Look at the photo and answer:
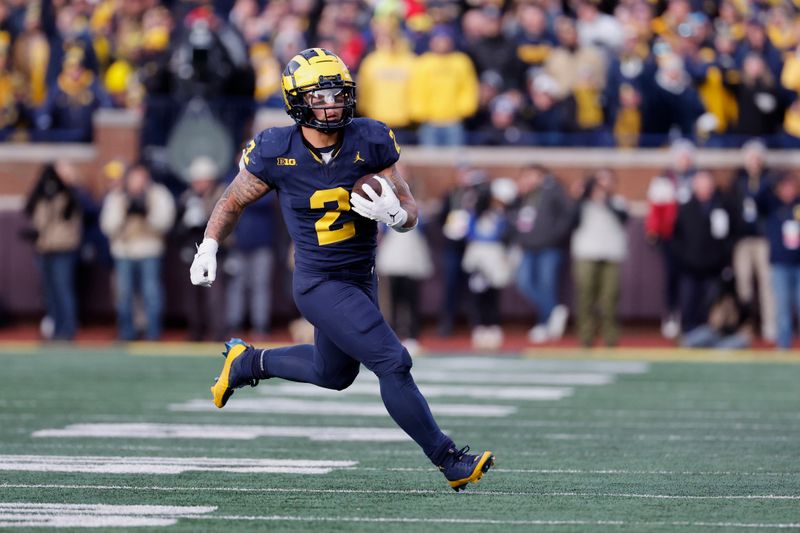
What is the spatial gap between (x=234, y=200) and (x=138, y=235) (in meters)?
9.67

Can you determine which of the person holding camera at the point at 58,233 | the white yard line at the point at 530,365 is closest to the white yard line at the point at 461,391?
the white yard line at the point at 530,365

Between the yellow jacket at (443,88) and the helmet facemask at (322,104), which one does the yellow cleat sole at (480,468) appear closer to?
the helmet facemask at (322,104)

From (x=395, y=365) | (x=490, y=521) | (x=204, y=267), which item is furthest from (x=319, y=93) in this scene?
(x=490, y=521)

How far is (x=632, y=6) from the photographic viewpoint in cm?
1758

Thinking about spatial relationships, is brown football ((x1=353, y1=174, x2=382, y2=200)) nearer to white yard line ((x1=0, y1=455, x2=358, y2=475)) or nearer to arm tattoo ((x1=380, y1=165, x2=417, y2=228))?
arm tattoo ((x1=380, y1=165, x2=417, y2=228))

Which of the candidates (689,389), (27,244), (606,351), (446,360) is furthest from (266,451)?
(27,244)

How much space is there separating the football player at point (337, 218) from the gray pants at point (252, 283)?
31.4 feet

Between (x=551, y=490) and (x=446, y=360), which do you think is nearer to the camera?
(x=551, y=490)

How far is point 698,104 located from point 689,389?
17.3 ft

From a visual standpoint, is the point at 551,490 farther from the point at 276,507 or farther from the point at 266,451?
the point at 266,451

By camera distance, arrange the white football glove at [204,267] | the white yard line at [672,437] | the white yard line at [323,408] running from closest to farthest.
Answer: the white football glove at [204,267]
the white yard line at [672,437]
the white yard line at [323,408]

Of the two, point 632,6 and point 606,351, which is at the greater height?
point 632,6

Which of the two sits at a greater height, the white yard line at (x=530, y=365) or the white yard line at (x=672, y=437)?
the white yard line at (x=672, y=437)

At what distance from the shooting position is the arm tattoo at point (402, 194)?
23.2 feet
